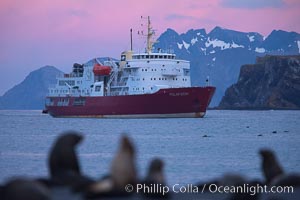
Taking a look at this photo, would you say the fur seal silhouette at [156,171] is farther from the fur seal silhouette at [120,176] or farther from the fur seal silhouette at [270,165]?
the fur seal silhouette at [270,165]

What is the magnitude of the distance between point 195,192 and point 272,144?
23.4 metres

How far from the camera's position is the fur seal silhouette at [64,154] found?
437 inches

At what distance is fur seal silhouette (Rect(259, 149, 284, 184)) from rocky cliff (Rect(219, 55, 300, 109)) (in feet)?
505

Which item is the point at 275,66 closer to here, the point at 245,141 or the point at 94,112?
the point at 94,112

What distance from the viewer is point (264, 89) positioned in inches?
6885

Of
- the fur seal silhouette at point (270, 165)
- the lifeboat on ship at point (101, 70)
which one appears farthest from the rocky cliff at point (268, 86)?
the fur seal silhouette at point (270, 165)

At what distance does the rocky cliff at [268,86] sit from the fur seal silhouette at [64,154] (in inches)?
6117

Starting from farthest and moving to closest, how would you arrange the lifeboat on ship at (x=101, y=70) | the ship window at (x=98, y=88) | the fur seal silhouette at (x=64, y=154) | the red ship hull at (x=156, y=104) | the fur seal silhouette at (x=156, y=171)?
the ship window at (x=98, y=88) → the lifeboat on ship at (x=101, y=70) → the red ship hull at (x=156, y=104) → the fur seal silhouette at (x=64, y=154) → the fur seal silhouette at (x=156, y=171)

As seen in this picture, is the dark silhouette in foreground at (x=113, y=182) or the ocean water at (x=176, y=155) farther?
the ocean water at (x=176, y=155)

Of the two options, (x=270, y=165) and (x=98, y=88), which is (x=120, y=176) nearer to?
(x=270, y=165)

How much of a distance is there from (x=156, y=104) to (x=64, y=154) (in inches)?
2049

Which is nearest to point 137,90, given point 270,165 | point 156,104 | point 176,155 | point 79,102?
point 156,104

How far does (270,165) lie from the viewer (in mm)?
12359

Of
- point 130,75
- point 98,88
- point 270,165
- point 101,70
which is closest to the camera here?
point 270,165
